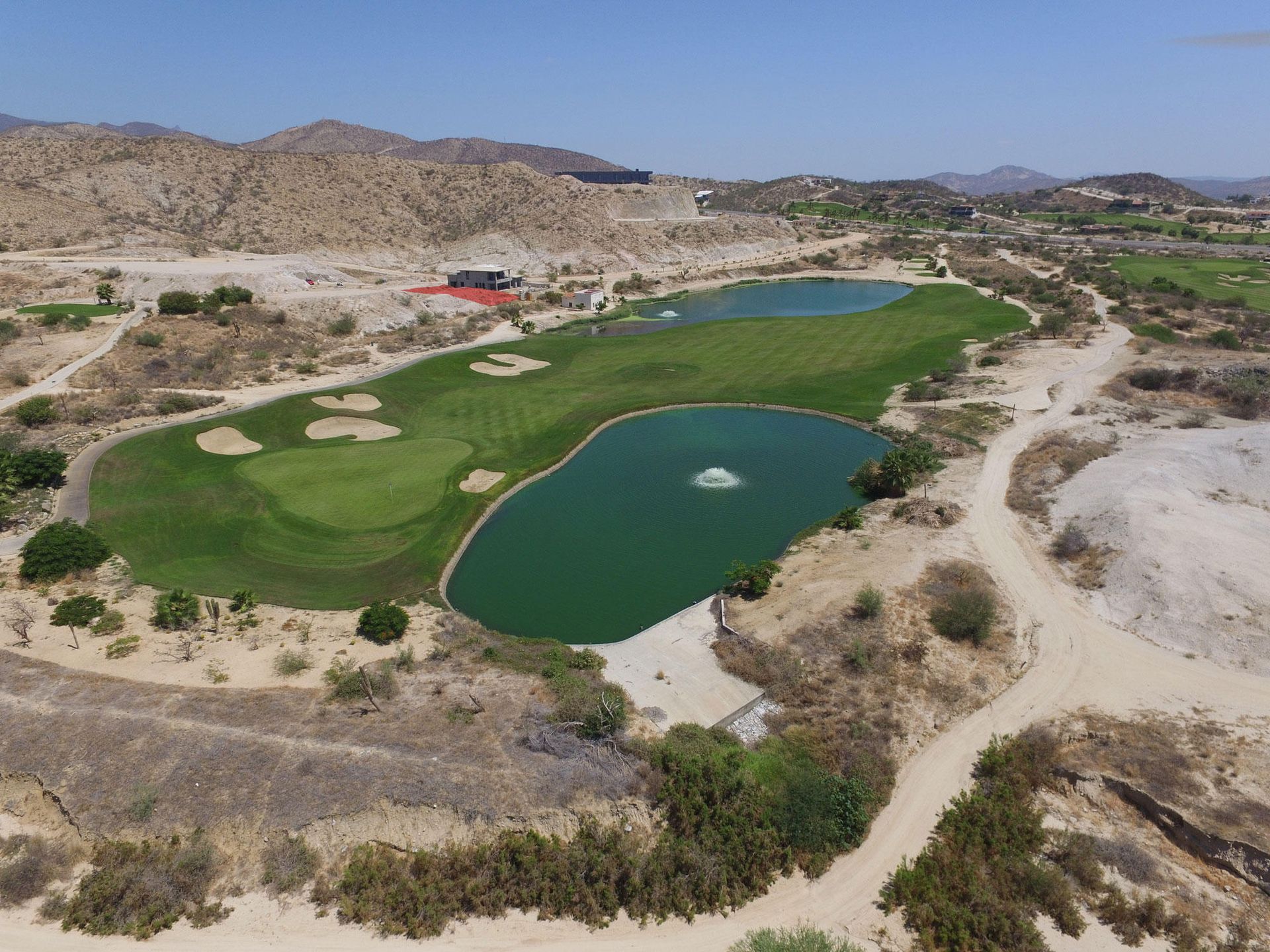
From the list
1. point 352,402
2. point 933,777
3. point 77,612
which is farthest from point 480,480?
point 933,777

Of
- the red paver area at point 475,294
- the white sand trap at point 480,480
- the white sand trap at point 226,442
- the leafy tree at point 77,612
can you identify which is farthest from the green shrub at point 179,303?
the leafy tree at point 77,612

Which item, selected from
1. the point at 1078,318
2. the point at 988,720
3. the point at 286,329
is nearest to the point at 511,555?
the point at 988,720

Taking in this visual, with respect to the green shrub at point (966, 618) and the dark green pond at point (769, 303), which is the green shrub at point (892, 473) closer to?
the green shrub at point (966, 618)

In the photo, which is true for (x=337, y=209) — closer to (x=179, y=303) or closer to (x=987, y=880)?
(x=179, y=303)

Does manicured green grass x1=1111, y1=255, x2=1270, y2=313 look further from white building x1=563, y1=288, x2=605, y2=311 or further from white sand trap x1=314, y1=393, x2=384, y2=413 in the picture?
white sand trap x1=314, y1=393, x2=384, y2=413

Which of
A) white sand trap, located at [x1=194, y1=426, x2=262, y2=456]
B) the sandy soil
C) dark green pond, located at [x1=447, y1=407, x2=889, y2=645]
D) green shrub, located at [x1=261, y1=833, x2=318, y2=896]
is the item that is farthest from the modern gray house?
green shrub, located at [x1=261, y1=833, x2=318, y2=896]

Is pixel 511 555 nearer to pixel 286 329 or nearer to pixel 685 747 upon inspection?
pixel 685 747
